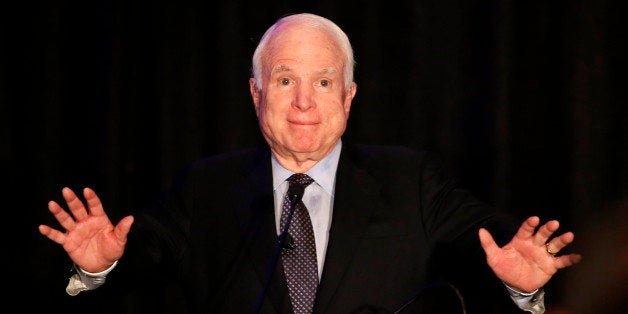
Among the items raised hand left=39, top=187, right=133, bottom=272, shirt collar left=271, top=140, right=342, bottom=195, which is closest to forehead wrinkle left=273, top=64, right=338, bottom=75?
shirt collar left=271, top=140, right=342, bottom=195

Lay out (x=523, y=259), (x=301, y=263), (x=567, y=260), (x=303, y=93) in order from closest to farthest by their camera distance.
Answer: (x=567, y=260), (x=523, y=259), (x=301, y=263), (x=303, y=93)

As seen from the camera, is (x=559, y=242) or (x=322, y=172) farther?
(x=322, y=172)

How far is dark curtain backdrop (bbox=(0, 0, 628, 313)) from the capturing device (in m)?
2.72

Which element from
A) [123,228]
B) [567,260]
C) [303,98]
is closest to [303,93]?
[303,98]

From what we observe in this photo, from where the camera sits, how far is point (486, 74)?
9.17ft

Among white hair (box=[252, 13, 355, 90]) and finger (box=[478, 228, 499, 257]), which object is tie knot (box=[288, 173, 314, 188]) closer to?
white hair (box=[252, 13, 355, 90])

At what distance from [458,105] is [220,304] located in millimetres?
1379

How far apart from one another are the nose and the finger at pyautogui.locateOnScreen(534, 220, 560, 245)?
2.34 ft

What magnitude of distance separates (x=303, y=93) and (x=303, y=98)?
0.02 meters

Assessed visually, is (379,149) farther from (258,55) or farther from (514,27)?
(514,27)

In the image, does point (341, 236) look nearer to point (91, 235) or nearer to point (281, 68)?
point (281, 68)

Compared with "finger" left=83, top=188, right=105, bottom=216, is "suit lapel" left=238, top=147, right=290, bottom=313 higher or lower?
lower

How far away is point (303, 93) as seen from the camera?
1.95m

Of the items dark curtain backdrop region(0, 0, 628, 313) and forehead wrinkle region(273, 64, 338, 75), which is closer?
forehead wrinkle region(273, 64, 338, 75)
